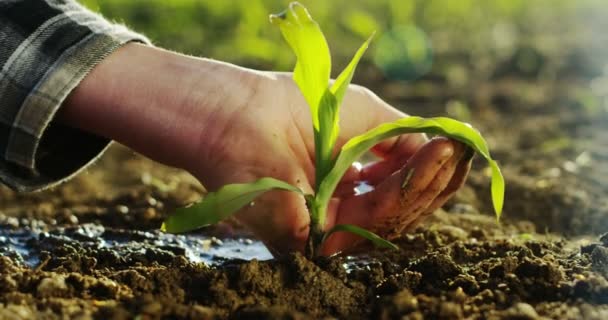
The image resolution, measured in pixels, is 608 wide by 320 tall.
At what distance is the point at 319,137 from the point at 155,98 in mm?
435

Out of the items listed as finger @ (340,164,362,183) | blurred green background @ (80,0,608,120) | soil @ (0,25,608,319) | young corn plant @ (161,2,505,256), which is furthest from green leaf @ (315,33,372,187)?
blurred green background @ (80,0,608,120)

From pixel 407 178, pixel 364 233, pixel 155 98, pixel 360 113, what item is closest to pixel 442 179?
pixel 407 178

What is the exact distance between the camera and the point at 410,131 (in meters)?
1.72

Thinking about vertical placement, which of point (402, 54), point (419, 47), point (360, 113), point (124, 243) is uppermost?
point (419, 47)

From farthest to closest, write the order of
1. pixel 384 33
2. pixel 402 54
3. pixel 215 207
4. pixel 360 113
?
pixel 384 33 < pixel 402 54 < pixel 360 113 < pixel 215 207

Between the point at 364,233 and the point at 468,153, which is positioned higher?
the point at 468,153

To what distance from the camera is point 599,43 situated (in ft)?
23.5

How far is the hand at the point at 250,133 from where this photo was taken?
1778 millimetres

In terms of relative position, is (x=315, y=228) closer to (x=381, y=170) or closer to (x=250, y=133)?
(x=250, y=133)

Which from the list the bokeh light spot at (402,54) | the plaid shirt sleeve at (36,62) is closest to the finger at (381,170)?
the plaid shirt sleeve at (36,62)

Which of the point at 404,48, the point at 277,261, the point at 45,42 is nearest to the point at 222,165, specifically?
the point at 277,261

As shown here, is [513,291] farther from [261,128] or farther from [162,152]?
[162,152]

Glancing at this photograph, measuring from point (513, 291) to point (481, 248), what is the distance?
0.44 metres

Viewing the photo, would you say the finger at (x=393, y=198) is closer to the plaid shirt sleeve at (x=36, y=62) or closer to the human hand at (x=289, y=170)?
the human hand at (x=289, y=170)
